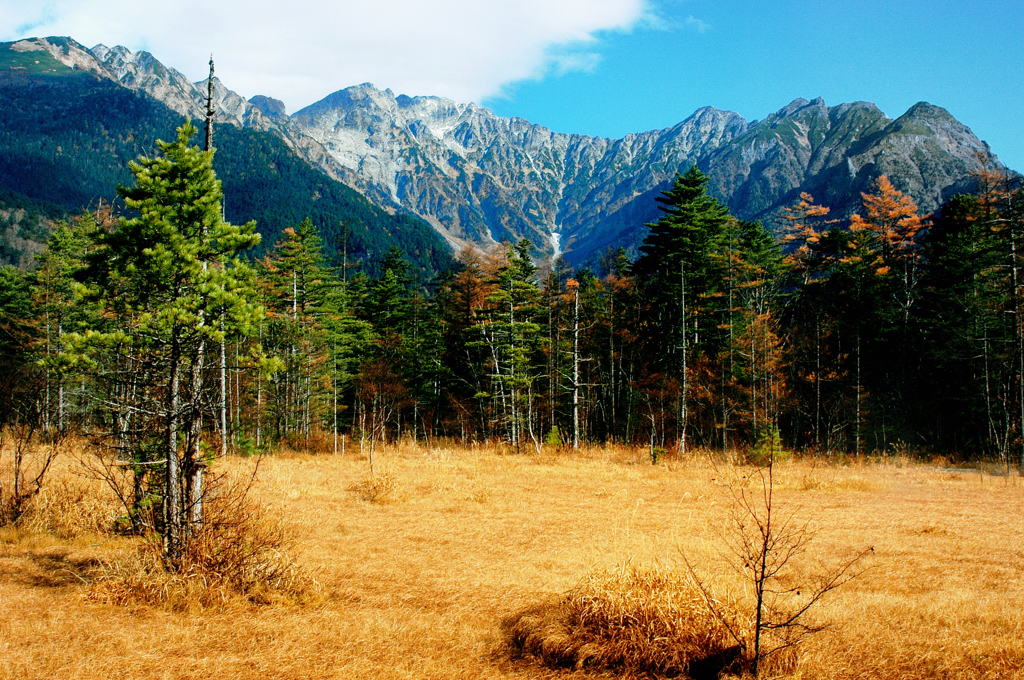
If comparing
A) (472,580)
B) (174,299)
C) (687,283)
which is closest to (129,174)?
(687,283)

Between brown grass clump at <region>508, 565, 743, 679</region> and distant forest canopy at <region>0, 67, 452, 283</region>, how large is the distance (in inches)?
4599

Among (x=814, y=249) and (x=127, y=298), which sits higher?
(x=814, y=249)

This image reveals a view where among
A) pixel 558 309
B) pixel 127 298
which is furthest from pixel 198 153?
pixel 558 309

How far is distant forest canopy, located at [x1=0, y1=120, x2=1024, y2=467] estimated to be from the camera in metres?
26.9

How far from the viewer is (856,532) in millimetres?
10625

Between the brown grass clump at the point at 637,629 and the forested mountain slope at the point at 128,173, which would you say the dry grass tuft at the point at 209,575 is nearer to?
the brown grass clump at the point at 637,629

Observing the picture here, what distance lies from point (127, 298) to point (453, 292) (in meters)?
32.4

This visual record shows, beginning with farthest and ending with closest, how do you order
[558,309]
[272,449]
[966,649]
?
[558,309], [272,449], [966,649]

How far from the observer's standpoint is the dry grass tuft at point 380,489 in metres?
13.7

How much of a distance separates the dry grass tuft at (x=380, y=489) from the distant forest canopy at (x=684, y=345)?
9.59m

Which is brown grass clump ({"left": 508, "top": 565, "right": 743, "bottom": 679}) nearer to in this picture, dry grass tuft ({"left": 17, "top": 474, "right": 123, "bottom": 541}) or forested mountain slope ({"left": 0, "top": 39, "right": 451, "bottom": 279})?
dry grass tuft ({"left": 17, "top": 474, "right": 123, "bottom": 541})

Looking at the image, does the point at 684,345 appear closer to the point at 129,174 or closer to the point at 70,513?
the point at 70,513

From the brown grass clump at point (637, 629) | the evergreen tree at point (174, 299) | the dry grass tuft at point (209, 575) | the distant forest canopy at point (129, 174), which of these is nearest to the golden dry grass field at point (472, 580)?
the dry grass tuft at point (209, 575)

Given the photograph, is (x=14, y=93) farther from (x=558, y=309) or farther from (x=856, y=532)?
(x=856, y=532)
